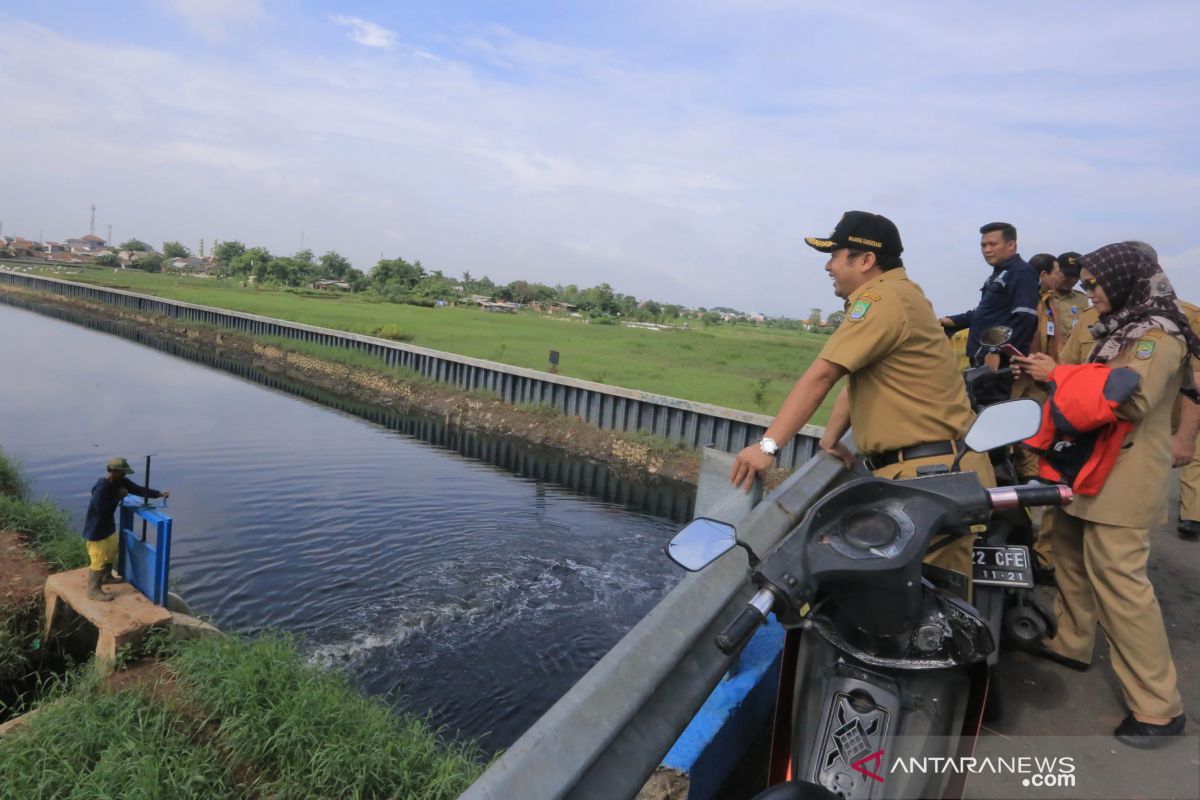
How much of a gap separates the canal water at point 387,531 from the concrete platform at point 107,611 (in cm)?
154

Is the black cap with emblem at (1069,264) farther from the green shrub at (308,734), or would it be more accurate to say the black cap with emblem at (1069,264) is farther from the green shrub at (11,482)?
the green shrub at (11,482)

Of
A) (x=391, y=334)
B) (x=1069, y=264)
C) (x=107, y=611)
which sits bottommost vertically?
(x=107, y=611)

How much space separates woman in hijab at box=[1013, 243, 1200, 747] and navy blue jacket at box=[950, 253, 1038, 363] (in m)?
1.84

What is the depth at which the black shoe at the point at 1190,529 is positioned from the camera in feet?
19.1

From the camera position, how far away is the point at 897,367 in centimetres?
252

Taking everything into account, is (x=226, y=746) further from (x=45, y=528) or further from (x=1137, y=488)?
(x=45, y=528)

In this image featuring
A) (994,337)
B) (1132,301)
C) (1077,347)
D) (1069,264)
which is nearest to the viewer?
(1132,301)

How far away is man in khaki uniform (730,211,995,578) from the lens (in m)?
2.35

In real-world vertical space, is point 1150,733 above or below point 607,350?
below

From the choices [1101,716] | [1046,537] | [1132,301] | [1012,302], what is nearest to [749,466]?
[1132,301]

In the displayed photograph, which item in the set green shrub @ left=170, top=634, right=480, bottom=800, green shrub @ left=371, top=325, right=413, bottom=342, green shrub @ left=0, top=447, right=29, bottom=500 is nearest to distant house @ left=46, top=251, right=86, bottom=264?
green shrub @ left=371, top=325, right=413, bottom=342

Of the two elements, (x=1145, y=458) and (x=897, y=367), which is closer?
(x=897, y=367)

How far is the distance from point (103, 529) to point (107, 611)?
73cm

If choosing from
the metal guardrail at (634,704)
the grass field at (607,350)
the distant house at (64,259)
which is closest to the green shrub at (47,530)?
the metal guardrail at (634,704)
